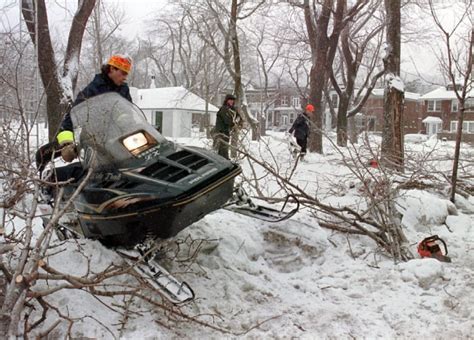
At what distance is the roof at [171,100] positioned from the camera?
3312 cm

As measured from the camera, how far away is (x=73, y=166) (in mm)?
3912

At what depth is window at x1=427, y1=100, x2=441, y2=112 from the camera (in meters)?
52.1

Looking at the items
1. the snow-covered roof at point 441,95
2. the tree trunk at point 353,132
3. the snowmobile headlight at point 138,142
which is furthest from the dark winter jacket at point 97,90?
the snow-covered roof at point 441,95

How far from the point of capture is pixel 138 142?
354 centimetres

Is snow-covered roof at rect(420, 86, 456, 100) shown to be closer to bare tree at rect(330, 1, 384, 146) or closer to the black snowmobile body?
bare tree at rect(330, 1, 384, 146)

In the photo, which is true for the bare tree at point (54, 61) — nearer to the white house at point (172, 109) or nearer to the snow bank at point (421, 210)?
the snow bank at point (421, 210)

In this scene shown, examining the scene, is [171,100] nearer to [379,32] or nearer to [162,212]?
[379,32]

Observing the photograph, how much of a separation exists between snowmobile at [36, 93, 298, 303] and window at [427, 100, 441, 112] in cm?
5376

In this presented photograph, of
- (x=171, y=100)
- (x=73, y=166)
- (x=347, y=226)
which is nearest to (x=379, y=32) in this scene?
(x=171, y=100)

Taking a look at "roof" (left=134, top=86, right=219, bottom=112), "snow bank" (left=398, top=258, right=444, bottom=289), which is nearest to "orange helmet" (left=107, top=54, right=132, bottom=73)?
"snow bank" (left=398, top=258, right=444, bottom=289)

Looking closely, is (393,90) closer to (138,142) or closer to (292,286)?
(292,286)

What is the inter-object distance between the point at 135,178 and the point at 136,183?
0.14 ft

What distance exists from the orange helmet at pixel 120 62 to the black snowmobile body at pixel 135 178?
368 millimetres

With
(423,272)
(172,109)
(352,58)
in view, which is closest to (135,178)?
(423,272)
